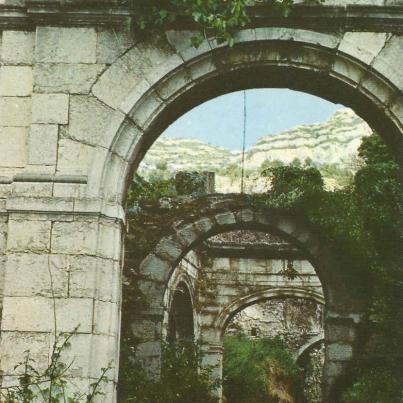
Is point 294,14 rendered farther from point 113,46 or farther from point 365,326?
point 365,326

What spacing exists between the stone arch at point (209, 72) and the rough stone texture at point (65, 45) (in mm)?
228

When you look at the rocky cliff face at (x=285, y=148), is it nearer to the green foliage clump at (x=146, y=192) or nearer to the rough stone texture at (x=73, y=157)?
the green foliage clump at (x=146, y=192)

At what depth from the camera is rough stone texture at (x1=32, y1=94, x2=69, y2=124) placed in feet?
16.9

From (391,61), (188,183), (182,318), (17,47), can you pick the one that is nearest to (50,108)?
(17,47)

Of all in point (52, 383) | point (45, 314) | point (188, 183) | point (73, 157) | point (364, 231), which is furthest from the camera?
point (188, 183)

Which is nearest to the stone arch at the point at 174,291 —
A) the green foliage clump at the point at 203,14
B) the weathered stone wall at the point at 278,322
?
the weathered stone wall at the point at 278,322

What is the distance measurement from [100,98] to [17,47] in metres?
0.80

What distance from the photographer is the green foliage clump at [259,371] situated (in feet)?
49.8

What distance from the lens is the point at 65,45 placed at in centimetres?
527

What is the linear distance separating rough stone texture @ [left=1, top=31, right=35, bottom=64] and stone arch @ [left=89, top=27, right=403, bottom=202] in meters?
0.63

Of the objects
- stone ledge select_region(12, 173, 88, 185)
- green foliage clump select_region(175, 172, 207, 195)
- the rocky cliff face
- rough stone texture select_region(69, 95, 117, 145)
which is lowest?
stone ledge select_region(12, 173, 88, 185)

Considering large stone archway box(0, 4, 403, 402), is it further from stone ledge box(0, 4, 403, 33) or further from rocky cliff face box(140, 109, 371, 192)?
rocky cliff face box(140, 109, 371, 192)

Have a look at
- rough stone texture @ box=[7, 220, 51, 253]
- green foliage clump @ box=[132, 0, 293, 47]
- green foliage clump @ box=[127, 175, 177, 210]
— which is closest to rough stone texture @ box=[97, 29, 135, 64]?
green foliage clump @ box=[132, 0, 293, 47]

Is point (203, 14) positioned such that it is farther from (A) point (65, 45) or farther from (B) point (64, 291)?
(B) point (64, 291)
